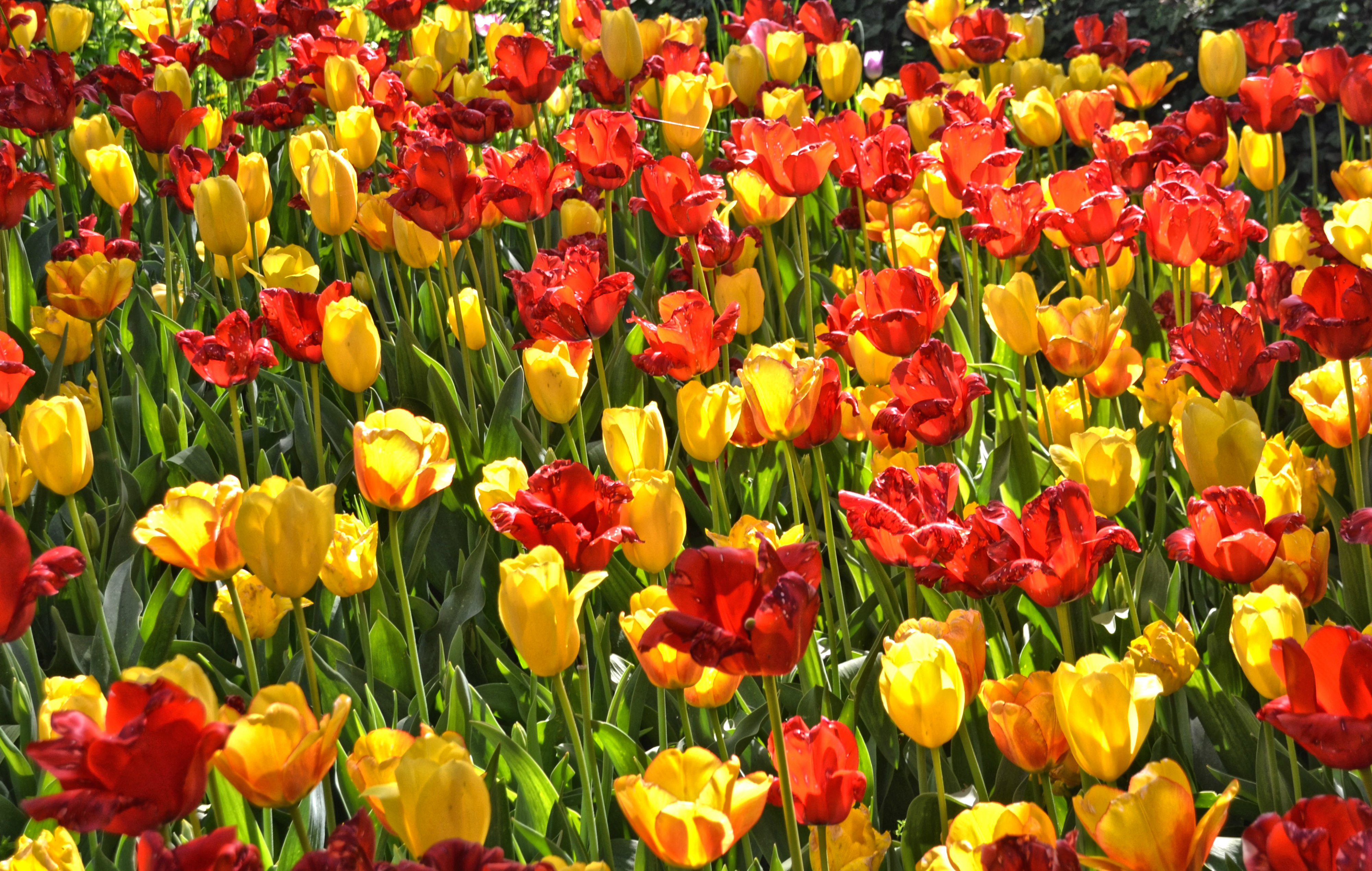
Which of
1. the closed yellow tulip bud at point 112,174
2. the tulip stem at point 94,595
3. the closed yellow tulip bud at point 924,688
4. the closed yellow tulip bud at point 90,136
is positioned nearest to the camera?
the closed yellow tulip bud at point 924,688

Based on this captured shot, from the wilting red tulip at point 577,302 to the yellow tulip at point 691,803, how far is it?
3.46 ft

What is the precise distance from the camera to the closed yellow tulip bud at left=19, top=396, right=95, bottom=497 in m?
1.62

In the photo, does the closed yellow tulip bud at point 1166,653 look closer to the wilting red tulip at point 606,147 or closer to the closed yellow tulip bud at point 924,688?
the closed yellow tulip bud at point 924,688

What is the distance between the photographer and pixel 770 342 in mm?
2738

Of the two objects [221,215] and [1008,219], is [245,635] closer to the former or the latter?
[221,215]

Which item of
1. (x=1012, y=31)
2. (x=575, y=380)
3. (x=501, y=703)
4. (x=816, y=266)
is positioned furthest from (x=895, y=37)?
(x=501, y=703)

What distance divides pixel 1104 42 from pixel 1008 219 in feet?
6.39

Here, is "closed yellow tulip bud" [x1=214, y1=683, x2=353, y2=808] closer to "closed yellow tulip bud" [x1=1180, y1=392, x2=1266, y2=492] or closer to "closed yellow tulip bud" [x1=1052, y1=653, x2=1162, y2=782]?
"closed yellow tulip bud" [x1=1052, y1=653, x2=1162, y2=782]

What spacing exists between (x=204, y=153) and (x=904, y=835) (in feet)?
7.17

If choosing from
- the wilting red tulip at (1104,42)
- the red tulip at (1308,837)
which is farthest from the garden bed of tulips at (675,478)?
the wilting red tulip at (1104,42)

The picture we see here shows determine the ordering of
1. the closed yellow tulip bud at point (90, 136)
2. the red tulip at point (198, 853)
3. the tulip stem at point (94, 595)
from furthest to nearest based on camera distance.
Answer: the closed yellow tulip bud at point (90, 136), the tulip stem at point (94, 595), the red tulip at point (198, 853)

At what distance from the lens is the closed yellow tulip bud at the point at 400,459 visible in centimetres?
155

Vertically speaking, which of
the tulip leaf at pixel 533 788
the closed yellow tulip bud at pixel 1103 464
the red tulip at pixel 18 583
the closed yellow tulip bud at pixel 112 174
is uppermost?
the red tulip at pixel 18 583

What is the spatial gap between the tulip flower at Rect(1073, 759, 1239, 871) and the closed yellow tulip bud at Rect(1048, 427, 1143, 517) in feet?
2.29
